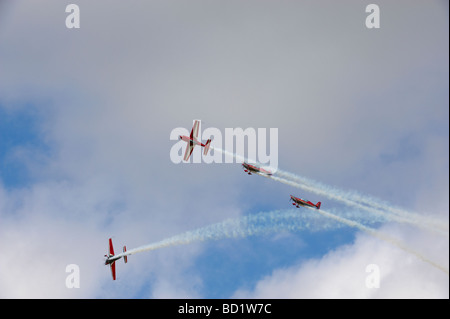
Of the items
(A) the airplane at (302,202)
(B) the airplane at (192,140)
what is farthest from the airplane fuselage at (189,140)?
(A) the airplane at (302,202)

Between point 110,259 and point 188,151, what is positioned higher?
point 188,151

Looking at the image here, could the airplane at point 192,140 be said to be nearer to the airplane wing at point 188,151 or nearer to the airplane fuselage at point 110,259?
the airplane wing at point 188,151

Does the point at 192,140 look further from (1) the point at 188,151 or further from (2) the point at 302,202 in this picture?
(2) the point at 302,202

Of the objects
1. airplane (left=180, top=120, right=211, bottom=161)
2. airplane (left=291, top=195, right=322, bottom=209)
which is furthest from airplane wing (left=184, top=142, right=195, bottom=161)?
airplane (left=291, top=195, right=322, bottom=209)

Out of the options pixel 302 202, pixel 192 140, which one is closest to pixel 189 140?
pixel 192 140

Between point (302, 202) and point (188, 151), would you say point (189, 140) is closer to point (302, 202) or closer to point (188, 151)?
point (188, 151)

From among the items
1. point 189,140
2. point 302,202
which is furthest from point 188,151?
point 302,202

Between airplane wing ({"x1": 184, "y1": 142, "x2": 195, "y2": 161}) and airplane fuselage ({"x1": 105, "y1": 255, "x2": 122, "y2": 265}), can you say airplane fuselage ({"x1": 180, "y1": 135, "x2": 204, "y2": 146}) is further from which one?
airplane fuselage ({"x1": 105, "y1": 255, "x2": 122, "y2": 265})

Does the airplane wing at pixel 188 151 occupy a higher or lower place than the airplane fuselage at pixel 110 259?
higher

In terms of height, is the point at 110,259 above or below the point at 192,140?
below
